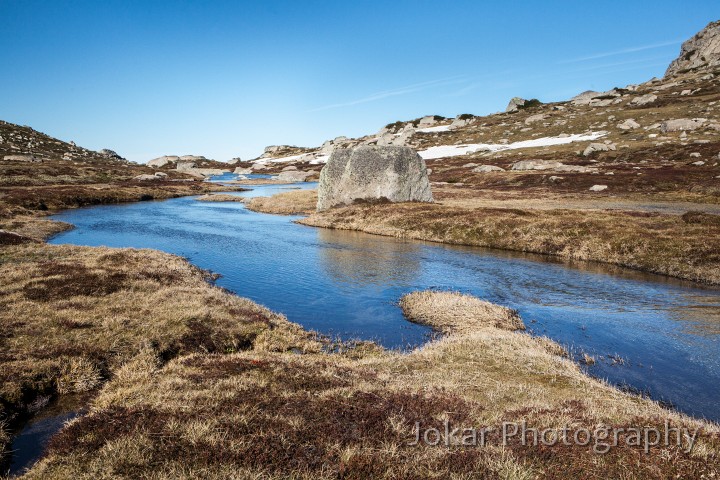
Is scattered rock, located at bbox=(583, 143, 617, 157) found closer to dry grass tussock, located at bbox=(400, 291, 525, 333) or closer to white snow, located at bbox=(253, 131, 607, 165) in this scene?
white snow, located at bbox=(253, 131, 607, 165)

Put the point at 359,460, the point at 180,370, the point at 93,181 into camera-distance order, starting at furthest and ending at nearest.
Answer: the point at 93,181 < the point at 180,370 < the point at 359,460

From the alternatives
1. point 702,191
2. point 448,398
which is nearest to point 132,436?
point 448,398

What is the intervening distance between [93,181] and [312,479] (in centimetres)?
13228

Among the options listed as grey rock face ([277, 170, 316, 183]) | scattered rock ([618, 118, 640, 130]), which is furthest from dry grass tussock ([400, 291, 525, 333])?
scattered rock ([618, 118, 640, 130])

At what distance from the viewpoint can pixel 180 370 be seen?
13.6 metres

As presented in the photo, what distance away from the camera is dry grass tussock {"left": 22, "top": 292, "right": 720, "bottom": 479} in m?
7.95

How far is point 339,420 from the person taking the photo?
989cm

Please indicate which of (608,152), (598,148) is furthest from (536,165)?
(598,148)

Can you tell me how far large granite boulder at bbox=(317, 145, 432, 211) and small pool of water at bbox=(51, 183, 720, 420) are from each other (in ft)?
48.9

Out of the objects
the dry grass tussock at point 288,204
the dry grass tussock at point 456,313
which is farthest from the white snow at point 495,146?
the dry grass tussock at point 456,313

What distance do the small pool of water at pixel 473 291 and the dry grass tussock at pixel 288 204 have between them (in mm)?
22671

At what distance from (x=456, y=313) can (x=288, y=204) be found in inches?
2385

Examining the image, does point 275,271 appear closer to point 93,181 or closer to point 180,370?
point 180,370

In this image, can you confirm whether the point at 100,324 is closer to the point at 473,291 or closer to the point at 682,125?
the point at 473,291
